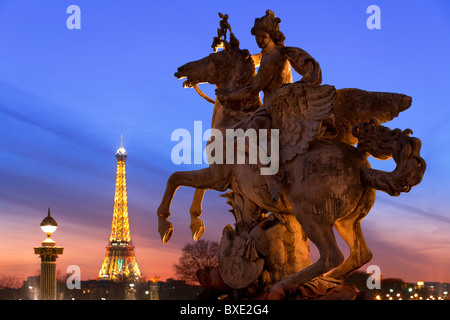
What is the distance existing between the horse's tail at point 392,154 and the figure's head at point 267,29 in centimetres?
155

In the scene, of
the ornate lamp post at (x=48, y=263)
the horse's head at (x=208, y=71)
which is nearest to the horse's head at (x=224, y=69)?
the horse's head at (x=208, y=71)

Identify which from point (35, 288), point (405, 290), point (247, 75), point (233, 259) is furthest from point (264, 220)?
point (405, 290)

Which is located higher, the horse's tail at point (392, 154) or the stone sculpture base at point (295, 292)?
the horse's tail at point (392, 154)

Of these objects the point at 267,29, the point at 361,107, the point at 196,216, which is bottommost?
the point at 196,216

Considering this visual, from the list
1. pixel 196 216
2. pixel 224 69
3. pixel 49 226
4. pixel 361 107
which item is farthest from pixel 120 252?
pixel 361 107

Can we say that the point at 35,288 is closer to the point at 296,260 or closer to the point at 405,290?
the point at 405,290

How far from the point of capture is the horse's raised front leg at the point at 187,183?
783cm

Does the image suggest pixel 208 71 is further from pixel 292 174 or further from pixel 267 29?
pixel 292 174

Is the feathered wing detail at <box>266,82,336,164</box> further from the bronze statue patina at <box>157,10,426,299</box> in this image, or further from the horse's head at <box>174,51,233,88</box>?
the horse's head at <box>174,51,233,88</box>

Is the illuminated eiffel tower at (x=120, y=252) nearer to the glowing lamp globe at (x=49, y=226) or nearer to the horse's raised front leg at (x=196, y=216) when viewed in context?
the glowing lamp globe at (x=49, y=226)

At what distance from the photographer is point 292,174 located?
23.6ft

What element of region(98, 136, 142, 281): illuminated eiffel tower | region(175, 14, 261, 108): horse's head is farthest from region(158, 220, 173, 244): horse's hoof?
region(98, 136, 142, 281): illuminated eiffel tower

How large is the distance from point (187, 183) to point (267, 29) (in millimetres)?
2048

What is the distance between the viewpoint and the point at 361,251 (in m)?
7.63
